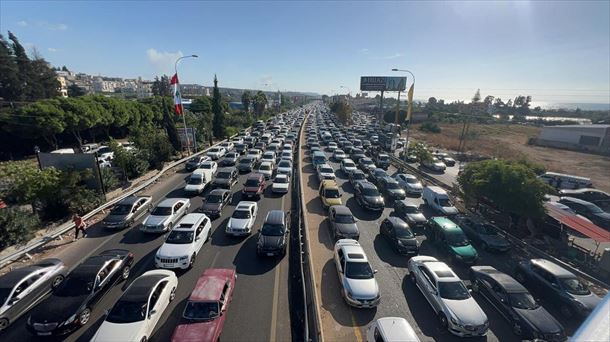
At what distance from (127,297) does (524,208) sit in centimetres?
2211

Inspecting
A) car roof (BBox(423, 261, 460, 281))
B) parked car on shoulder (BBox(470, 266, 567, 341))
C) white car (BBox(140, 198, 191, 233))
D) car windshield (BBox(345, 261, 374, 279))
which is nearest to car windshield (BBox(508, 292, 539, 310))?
parked car on shoulder (BBox(470, 266, 567, 341))

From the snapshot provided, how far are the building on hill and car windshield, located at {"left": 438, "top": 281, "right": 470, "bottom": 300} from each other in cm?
6170

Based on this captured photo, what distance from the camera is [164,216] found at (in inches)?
697

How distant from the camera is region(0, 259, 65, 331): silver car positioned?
35.1 feet

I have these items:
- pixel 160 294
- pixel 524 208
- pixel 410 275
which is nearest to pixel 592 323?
pixel 160 294

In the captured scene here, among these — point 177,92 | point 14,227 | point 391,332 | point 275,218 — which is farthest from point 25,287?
point 177,92

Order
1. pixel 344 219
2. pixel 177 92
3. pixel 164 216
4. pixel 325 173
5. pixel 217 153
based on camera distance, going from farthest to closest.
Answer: pixel 217 153 < pixel 177 92 < pixel 325 173 < pixel 344 219 < pixel 164 216

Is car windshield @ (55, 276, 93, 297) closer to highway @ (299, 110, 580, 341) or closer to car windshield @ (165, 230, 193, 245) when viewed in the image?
car windshield @ (165, 230, 193, 245)

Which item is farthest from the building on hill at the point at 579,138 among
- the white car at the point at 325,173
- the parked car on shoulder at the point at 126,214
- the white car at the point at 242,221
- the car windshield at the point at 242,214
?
the parked car on shoulder at the point at 126,214

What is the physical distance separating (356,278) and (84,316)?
36.5 ft

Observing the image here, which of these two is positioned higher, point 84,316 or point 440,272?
point 440,272

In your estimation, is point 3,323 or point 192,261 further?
point 192,261

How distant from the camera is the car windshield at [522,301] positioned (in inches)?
453

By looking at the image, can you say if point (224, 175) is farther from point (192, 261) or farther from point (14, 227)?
point (14, 227)
